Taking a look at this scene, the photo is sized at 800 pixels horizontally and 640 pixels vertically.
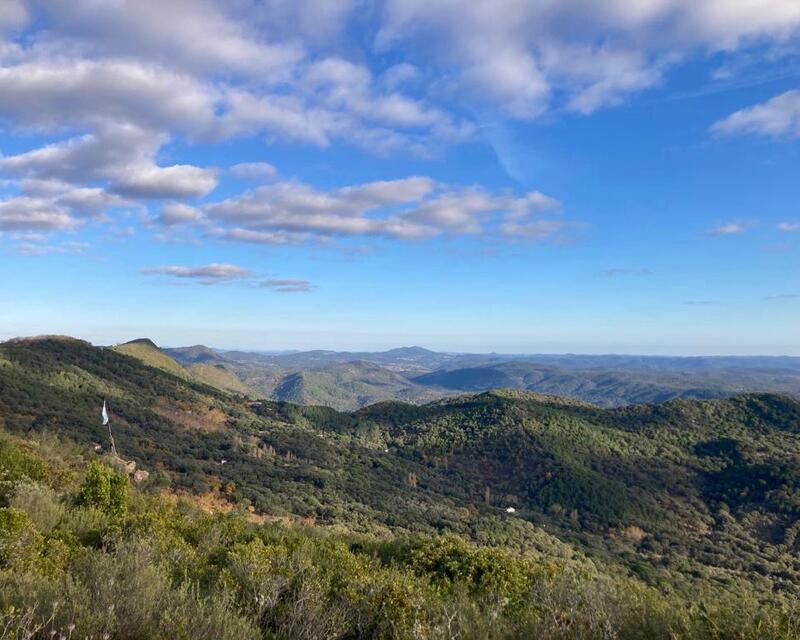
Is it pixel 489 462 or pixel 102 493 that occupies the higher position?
pixel 102 493

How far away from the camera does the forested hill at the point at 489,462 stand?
78938 millimetres

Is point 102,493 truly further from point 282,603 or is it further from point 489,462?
point 489,462

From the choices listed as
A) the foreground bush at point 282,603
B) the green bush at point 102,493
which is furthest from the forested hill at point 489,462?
the foreground bush at point 282,603

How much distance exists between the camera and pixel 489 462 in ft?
467

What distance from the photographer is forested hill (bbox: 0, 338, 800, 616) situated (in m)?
78.9

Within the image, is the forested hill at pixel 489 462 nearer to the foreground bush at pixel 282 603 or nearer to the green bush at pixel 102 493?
the green bush at pixel 102 493

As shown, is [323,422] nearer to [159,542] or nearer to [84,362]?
[84,362]

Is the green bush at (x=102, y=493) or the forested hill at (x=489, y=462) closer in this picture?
the green bush at (x=102, y=493)

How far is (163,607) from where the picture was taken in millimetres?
10328

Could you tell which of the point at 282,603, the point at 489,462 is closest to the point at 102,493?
the point at 282,603

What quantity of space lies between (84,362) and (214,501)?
114m

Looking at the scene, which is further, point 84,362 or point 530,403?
point 530,403

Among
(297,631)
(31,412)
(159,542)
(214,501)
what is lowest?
(214,501)

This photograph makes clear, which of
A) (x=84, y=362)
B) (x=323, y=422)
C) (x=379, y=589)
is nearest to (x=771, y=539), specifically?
(x=379, y=589)
